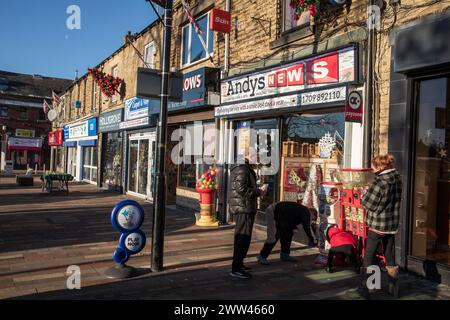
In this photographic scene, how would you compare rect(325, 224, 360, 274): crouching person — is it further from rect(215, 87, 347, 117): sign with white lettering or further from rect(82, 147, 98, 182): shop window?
rect(82, 147, 98, 182): shop window

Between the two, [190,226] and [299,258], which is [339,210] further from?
[190,226]

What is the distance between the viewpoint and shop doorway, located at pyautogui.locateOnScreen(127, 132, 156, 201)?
15.1 m

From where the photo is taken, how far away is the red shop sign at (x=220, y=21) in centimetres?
1012

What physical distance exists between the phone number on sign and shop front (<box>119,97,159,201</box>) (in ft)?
23.9

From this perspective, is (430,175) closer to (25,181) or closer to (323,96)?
(323,96)

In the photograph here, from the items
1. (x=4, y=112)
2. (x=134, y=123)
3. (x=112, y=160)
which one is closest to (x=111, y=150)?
(x=112, y=160)

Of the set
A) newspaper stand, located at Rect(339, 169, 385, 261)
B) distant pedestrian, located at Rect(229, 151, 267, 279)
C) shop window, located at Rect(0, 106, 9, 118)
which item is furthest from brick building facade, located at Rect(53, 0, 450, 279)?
shop window, located at Rect(0, 106, 9, 118)

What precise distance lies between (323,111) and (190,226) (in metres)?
4.32

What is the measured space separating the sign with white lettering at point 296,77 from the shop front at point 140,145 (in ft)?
16.3

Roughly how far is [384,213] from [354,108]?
2195mm

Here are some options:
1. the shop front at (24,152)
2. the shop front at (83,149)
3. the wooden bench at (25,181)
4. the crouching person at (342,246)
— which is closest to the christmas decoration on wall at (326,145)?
the crouching person at (342,246)

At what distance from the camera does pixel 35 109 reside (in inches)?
1842

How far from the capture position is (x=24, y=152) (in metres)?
44.8
